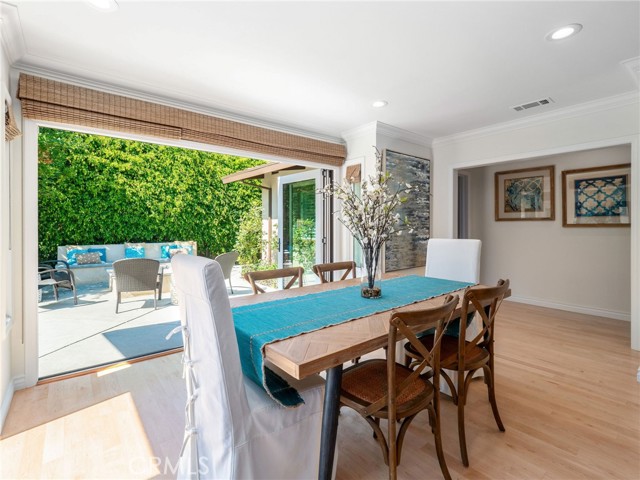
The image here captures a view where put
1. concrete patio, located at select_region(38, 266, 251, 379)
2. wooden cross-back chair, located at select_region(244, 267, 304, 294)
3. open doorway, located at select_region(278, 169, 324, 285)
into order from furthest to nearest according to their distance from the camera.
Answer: open doorway, located at select_region(278, 169, 324, 285)
concrete patio, located at select_region(38, 266, 251, 379)
wooden cross-back chair, located at select_region(244, 267, 304, 294)

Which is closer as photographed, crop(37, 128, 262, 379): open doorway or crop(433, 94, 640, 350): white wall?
crop(433, 94, 640, 350): white wall

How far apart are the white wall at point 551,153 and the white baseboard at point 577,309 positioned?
0.09 ft

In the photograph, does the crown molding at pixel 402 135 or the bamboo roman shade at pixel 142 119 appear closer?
the bamboo roman shade at pixel 142 119

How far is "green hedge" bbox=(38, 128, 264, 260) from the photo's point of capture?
604 cm

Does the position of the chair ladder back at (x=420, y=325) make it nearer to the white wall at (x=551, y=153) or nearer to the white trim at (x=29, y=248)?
the white trim at (x=29, y=248)

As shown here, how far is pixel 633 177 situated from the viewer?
10.4ft

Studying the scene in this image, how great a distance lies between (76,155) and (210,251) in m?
3.13

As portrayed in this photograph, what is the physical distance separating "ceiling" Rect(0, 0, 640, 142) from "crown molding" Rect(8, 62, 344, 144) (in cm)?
2

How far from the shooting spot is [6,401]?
2.16 meters

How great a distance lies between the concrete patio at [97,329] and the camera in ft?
10.1

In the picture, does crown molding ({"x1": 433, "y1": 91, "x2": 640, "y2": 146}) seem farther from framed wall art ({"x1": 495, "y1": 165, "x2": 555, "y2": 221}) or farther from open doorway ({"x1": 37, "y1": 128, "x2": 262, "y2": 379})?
open doorway ({"x1": 37, "y1": 128, "x2": 262, "y2": 379})

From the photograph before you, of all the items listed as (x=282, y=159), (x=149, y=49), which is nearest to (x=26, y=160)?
(x=149, y=49)

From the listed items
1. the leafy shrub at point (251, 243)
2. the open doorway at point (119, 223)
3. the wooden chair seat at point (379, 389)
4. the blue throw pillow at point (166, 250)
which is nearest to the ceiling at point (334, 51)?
the wooden chair seat at point (379, 389)

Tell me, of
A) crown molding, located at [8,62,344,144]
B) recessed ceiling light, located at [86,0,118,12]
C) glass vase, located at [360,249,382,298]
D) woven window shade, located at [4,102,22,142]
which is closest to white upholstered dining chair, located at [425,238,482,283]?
glass vase, located at [360,249,382,298]
